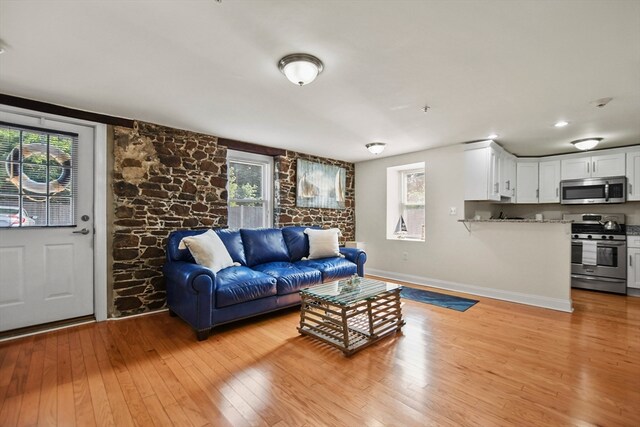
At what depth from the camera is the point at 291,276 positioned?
10.9 ft

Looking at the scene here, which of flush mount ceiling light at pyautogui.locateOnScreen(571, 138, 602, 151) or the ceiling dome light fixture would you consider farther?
flush mount ceiling light at pyautogui.locateOnScreen(571, 138, 602, 151)

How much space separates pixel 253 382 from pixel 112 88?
274 cm

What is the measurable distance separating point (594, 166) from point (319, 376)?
5.65 meters

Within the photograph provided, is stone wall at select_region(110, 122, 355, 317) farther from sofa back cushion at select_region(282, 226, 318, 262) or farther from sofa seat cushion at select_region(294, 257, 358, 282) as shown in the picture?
sofa seat cushion at select_region(294, 257, 358, 282)

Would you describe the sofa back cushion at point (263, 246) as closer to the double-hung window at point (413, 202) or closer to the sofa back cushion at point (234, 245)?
the sofa back cushion at point (234, 245)

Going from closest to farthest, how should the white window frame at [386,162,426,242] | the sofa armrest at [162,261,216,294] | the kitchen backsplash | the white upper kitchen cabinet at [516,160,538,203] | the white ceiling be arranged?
the white ceiling < the sofa armrest at [162,261,216,294] < the kitchen backsplash < the white upper kitchen cabinet at [516,160,538,203] < the white window frame at [386,162,426,242]

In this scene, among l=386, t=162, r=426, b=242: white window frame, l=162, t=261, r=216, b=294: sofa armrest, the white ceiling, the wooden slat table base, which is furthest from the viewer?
l=386, t=162, r=426, b=242: white window frame

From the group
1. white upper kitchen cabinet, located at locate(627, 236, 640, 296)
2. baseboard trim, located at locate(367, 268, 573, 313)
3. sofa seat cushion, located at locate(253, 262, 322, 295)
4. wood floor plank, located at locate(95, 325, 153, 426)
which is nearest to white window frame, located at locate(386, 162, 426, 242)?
baseboard trim, located at locate(367, 268, 573, 313)

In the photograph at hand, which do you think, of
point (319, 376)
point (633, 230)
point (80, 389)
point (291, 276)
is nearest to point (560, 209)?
point (633, 230)

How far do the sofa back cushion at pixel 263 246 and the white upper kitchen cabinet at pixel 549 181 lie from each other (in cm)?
477

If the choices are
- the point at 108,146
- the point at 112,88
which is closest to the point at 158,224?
the point at 108,146

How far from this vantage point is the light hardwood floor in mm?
1688

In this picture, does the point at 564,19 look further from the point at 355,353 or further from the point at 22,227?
the point at 22,227

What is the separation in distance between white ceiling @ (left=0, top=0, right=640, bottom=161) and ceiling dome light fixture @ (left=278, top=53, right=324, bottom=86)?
0.16 feet
